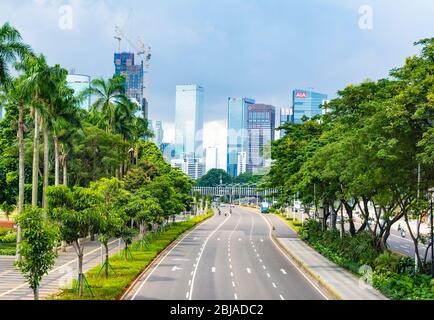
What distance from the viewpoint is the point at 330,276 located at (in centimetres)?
3847

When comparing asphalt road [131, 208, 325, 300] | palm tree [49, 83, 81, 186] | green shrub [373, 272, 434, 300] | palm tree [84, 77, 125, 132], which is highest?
palm tree [84, 77, 125, 132]

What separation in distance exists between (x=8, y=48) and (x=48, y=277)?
15368 mm

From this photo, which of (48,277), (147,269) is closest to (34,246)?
(48,277)

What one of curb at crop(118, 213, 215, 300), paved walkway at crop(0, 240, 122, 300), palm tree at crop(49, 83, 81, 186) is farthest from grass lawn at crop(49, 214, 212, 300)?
palm tree at crop(49, 83, 81, 186)

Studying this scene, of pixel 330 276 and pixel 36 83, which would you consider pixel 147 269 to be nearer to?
pixel 330 276

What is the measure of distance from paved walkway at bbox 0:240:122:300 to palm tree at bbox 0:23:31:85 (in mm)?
12739

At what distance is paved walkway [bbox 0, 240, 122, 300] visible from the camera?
101ft

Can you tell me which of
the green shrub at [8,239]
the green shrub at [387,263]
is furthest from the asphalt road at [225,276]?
the green shrub at [8,239]

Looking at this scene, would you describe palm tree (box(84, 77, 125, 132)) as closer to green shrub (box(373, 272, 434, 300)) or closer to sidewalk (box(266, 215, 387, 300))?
sidewalk (box(266, 215, 387, 300))

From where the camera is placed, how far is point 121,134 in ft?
250

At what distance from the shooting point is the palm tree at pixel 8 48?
39.5 metres

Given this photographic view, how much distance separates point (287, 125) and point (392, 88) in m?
39.9

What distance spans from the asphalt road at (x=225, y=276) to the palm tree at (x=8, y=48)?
1633cm
